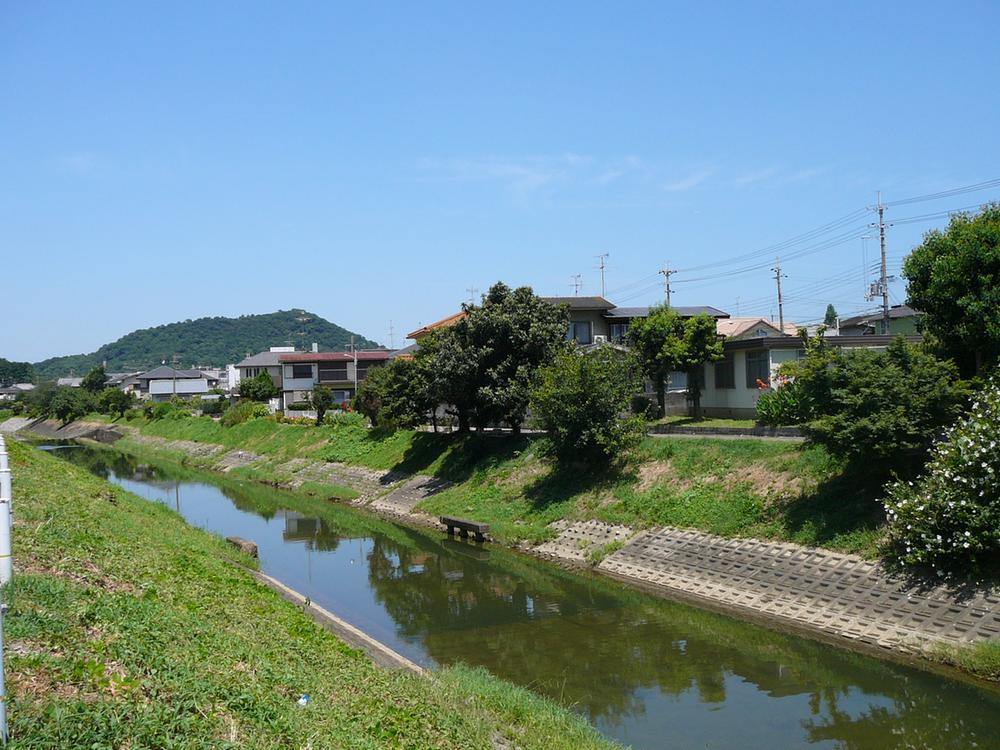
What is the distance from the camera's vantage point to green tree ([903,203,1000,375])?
802 inches

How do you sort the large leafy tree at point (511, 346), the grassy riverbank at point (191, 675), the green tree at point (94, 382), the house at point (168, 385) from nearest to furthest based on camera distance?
the grassy riverbank at point (191, 675) → the large leafy tree at point (511, 346) → the green tree at point (94, 382) → the house at point (168, 385)

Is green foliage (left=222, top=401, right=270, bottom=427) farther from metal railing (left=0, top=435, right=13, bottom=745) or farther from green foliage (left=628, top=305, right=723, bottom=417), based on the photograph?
metal railing (left=0, top=435, right=13, bottom=745)

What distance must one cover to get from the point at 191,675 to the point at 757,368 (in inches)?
1169

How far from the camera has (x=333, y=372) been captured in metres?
79.6

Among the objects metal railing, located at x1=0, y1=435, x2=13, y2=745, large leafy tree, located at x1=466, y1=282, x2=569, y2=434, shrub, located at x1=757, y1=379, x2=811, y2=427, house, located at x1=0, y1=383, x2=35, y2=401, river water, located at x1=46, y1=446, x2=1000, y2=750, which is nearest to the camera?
metal railing, located at x1=0, y1=435, x2=13, y2=745

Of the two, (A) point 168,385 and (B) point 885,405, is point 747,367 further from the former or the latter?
(A) point 168,385

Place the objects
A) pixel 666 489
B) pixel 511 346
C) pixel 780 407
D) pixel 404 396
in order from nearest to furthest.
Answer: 1. pixel 666 489
2. pixel 780 407
3. pixel 511 346
4. pixel 404 396

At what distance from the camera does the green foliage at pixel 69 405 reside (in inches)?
3920

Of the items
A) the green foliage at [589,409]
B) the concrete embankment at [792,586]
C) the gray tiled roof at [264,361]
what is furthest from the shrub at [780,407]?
the gray tiled roof at [264,361]

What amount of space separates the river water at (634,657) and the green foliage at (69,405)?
274 feet

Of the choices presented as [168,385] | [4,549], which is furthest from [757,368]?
[168,385]

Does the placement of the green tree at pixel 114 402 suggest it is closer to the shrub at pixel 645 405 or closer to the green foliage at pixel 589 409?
the shrub at pixel 645 405

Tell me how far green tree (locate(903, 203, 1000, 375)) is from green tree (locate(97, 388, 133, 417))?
297 feet

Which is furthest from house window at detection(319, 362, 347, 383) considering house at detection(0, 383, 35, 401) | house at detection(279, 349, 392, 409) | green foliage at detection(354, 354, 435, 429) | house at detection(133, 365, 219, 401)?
house at detection(0, 383, 35, 401)
